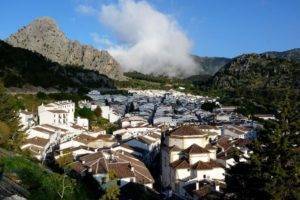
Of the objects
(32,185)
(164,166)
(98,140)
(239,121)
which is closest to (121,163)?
(164,166)

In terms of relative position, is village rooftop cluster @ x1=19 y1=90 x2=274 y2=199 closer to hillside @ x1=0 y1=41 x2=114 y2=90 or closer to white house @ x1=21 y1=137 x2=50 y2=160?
white house @ x1=21 y1=137 x2=50 y2=160

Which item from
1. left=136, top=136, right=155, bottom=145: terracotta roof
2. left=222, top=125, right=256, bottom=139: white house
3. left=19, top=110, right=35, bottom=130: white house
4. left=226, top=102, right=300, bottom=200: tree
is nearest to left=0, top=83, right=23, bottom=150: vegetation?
left=136, top=136, right=155, bottom=145: terracotta roof

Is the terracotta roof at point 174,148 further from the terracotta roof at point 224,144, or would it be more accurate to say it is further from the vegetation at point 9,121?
the vegetation at point 9,121

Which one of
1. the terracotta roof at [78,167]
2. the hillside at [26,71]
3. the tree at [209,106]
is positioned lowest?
the tree at [209,106]

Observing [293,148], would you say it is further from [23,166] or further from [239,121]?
[239,121]

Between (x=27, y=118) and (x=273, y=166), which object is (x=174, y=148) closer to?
(x=273, y=166)

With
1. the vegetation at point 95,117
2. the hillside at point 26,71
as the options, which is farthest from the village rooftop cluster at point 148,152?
the hillside at point 26,71
